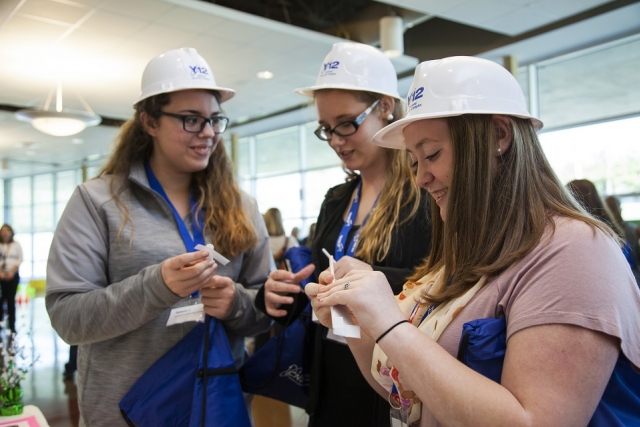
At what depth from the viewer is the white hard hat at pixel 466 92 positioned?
1146 millimetres

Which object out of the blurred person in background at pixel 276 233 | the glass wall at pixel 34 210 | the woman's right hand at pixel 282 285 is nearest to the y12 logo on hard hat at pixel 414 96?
the woman's right hand at pixel 282 285

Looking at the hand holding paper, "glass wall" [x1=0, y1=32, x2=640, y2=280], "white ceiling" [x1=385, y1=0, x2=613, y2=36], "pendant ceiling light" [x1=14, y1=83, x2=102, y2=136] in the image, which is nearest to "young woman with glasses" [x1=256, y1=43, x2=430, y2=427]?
the hand holding paper

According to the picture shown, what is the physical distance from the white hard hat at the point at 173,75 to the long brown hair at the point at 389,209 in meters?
0.70

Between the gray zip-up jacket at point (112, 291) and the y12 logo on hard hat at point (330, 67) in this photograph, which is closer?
the gray zip-up jacket at point (112, 291)

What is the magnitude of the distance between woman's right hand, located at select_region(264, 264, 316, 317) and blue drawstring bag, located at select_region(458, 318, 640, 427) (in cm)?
82

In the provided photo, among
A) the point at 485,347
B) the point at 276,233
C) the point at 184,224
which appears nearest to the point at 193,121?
the point at 184,224

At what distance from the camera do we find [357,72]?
74.5 inches

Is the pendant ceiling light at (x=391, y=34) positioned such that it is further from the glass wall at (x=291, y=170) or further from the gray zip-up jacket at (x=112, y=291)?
the gray zip-up jacket at (x=112, y=291)

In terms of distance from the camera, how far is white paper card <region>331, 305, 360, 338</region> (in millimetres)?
1131

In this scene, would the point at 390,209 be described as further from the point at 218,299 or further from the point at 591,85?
the point at 591,85

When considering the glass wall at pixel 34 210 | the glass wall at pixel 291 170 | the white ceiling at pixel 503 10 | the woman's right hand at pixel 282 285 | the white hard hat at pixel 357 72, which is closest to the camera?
the woman's right hand at pixel 282 285

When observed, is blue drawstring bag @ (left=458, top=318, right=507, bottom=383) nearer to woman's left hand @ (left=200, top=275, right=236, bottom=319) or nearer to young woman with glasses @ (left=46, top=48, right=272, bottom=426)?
young woman with glasses @ (left=46, top=48, right=272, bottom=426)

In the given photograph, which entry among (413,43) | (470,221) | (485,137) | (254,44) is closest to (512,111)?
(485,137)

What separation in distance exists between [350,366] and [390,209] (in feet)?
1.69
